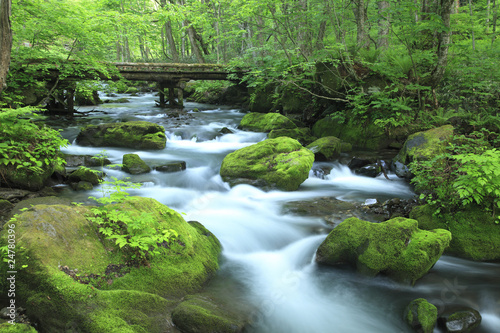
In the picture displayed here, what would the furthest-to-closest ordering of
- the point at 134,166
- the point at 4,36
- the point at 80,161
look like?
1. the point at 80,161
2. the point at 134,166
3. the point at 4,36

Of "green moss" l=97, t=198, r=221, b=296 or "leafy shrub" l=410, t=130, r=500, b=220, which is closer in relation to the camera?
"green moss" l=97, t=198, r=221, b=296

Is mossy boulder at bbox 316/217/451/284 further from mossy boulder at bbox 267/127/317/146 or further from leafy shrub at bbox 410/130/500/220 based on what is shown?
mossy boulder at bbox 267/127/317/146

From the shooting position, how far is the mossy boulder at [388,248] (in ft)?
13.2

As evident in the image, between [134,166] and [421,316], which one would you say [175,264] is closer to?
[421,316]

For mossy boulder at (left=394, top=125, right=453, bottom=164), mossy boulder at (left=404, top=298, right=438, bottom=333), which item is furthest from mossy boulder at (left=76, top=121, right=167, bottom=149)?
mossy boulder at (left=404, top=298, right=438, bottom=333)

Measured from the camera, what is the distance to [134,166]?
27.7 feet

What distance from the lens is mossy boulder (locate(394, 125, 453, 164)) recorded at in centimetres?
757

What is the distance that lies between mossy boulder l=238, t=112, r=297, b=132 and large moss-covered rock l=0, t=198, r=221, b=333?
8.63 metres

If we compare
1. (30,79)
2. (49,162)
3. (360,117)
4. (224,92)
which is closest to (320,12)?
(360,117)

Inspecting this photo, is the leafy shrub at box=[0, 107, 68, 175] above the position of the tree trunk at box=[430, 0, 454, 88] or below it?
below

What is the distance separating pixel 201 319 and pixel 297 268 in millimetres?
2170

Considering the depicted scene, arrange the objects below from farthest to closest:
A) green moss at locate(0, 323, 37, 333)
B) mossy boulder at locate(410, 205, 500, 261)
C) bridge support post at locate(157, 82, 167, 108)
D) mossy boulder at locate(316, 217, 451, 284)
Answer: bridge support post at locate(157, 82, 167, 108)
mossy boulder at locate(410, 205, 500, 261)
mossy boulder at locate(316, 217, 451, 284)
green moss at locate(0, 323, 37, 333)

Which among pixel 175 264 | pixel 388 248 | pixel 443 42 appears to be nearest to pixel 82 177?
pixel 175 264

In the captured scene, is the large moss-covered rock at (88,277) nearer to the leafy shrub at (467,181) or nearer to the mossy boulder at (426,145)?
the leafy shrub at (467,181)
